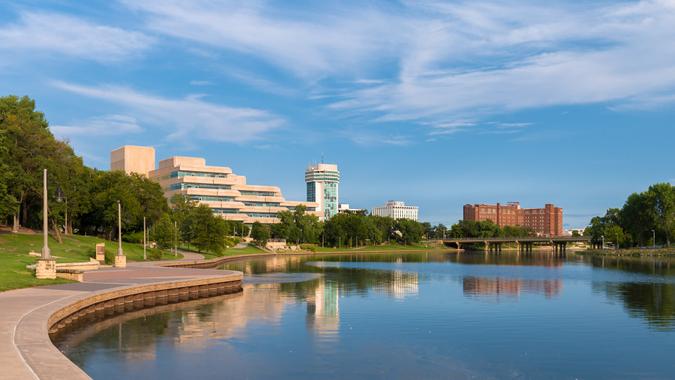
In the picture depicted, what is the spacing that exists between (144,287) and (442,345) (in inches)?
850

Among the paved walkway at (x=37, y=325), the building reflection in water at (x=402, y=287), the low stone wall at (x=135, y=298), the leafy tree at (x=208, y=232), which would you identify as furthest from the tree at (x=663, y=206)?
the paved walkway at (x=37, y=325)

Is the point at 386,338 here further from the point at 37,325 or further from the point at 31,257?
the point at 31,257

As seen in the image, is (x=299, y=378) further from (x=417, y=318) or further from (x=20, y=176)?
(x=20, y=176)

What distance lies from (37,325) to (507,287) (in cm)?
4245

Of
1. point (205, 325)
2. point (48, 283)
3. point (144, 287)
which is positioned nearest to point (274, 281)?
point (144, 287)

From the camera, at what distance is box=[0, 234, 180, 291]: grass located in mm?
38781

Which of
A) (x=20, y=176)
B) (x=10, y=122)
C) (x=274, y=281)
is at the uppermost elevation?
(x=10, y=122)

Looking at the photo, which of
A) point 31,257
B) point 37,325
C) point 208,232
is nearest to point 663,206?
point 208,232

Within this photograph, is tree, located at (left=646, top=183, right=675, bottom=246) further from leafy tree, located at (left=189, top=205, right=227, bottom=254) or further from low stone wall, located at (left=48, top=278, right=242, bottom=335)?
low stone wall, located at (left=48, top=278, right=242, bottom=335)

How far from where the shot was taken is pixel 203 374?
69.8ft

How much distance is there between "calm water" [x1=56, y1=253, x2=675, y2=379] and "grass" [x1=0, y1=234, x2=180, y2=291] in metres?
8.26

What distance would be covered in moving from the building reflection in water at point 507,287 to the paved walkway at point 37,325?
79.2ft

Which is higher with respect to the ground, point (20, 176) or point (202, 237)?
point (20, 176)

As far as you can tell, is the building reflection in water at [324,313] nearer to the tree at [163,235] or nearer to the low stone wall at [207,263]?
the low stone wall at [207,263]
